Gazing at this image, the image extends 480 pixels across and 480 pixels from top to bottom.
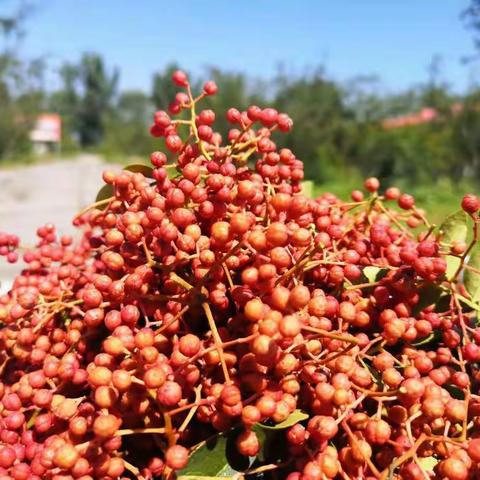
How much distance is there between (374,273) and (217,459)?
12.6 inches

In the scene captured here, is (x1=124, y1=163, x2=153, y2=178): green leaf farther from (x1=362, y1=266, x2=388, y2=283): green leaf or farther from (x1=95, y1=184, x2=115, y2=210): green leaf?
(x1=362, y1=266, x2=388, y2=283): green leaf

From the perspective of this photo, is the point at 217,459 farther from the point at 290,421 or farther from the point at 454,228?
the point at 454,228

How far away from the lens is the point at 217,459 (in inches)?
22.6

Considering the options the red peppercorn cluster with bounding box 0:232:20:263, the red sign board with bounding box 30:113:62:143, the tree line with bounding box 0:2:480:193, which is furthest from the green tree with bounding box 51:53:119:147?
the red peppercorn cluster with bounding box 0:232:20:263

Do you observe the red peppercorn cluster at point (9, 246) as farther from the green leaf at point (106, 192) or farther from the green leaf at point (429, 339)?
the green leaf at point (429, 339)

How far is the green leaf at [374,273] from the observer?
2.35 feet

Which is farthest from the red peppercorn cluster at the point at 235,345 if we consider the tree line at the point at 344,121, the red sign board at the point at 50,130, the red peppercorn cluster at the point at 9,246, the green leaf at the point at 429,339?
the red sign board at the point at 50,130

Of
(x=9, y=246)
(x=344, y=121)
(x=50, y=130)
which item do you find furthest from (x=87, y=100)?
(x=9, y=246)

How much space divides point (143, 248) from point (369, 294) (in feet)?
1.01

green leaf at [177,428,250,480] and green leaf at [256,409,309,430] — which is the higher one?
green leaf at [256,409,309,430]

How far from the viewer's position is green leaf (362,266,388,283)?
2.35ft

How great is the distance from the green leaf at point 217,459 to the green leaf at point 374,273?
0.27 m

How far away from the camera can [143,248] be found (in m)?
0.67

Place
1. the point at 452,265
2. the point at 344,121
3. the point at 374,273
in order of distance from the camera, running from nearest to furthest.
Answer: the point at 374,273 → the point at 452,265 → the point at 344,121
